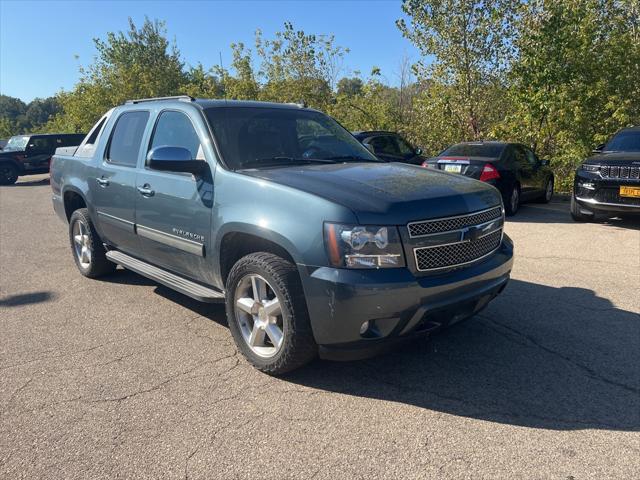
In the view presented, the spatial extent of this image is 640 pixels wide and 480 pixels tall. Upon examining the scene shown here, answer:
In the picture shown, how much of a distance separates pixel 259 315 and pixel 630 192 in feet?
22.9

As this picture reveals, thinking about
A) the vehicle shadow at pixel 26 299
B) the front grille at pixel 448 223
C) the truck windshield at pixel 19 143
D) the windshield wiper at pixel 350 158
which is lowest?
the vehicle shadow at pixel 26 299

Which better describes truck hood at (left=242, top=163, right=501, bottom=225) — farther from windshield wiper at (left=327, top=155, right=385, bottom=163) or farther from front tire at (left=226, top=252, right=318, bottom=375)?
front tire at (left=226, top=252, right=318, bottom=375)

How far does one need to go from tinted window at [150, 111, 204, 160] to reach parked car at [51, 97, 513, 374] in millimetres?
16

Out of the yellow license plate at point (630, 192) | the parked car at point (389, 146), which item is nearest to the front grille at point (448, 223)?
the yellow license plate at point (630, 192)

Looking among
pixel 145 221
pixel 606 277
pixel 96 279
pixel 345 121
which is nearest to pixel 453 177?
pixel 145 221

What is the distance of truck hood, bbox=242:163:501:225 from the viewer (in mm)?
2975

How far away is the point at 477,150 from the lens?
10383 mm

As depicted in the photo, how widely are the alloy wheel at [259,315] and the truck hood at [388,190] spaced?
723mm

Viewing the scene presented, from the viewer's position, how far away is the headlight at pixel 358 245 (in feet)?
9.46

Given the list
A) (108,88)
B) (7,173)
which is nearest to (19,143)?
(7,173)

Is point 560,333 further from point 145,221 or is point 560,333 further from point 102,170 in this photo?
point 102,170

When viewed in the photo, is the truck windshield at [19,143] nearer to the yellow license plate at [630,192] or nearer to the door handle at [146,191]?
the door handle at [146,191]

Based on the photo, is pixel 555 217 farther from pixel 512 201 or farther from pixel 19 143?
pixel 19 143

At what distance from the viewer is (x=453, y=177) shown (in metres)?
3.82
